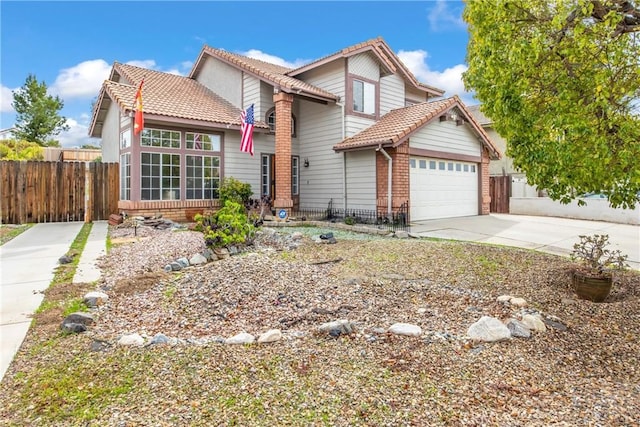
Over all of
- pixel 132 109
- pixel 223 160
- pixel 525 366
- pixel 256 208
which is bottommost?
pixel 525 366

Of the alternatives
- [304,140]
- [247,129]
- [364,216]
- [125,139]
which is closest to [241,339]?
[247,129]

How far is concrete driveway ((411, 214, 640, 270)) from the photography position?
9586 mm

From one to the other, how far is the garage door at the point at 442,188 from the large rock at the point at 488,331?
1009cm

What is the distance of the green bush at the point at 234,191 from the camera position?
44.5ft

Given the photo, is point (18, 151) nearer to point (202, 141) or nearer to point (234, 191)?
point (202, 141)

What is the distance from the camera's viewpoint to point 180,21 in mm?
14516

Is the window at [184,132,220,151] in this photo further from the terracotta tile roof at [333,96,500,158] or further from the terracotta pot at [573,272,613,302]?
the terracotta pot at [573,272,613,302]

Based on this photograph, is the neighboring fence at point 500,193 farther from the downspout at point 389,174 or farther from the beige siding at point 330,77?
the beige siding at point 330,77

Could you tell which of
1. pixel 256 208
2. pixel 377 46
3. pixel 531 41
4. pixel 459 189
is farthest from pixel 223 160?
pixel 531 41

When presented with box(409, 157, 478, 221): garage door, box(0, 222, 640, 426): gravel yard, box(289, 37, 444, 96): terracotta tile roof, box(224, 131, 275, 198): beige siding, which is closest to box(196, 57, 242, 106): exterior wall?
box(224, 131, 275, 198): beige siding

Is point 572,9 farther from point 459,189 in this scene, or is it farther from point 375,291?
point 459,189

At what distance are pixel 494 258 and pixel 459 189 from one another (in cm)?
899

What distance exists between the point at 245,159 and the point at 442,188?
305 inches

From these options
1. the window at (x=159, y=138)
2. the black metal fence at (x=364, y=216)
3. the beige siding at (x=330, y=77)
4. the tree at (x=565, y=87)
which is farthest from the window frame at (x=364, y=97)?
the tree at (x=565, y=87)
